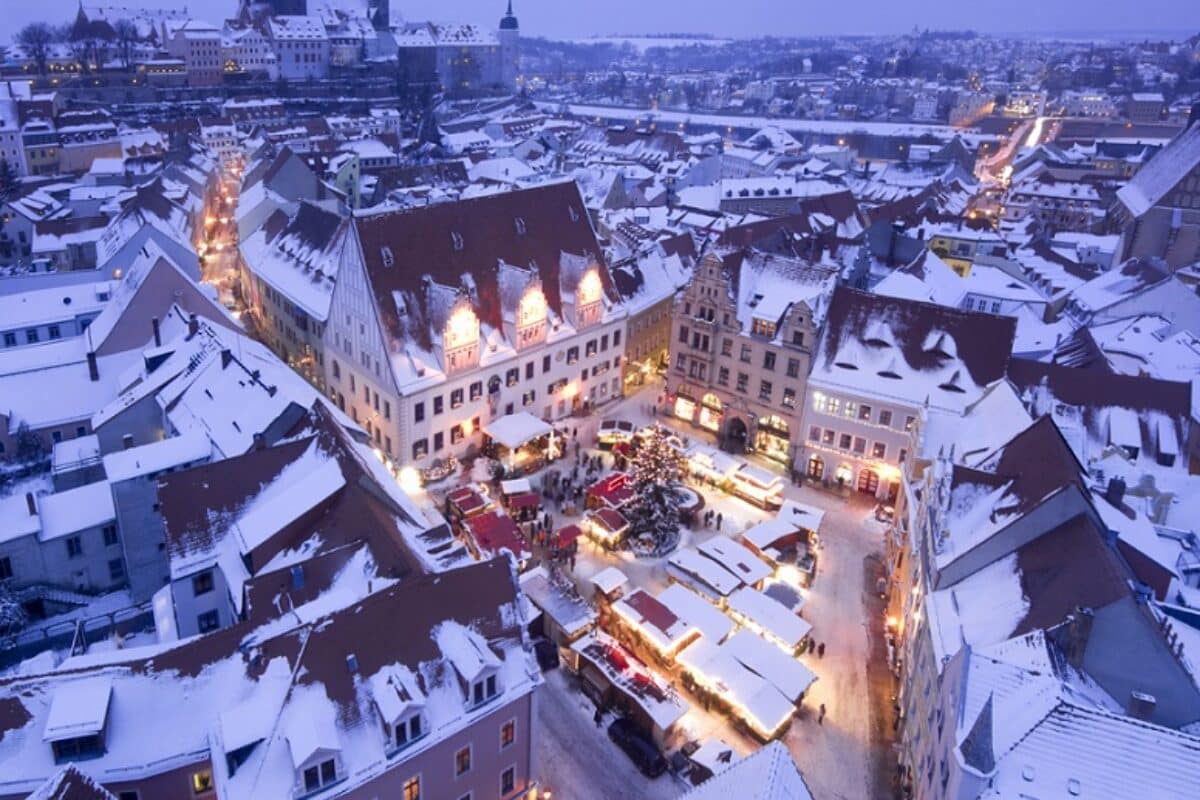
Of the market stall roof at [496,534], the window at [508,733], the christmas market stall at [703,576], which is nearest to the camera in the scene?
the window at [508,733]

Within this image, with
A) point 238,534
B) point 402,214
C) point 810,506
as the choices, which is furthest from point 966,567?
point 402,214

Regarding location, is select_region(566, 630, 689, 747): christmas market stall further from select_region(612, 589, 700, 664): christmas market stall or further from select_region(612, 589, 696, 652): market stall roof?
select_region(612, 589, 696, 652): market stall roof

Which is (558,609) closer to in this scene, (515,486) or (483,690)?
(483,690)

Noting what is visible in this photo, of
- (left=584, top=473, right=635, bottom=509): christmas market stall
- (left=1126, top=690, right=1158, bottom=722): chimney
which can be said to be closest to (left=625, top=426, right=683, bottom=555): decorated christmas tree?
(left=584, top=473, right=635, bottom=509): christmas market stall

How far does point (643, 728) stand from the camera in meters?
37.5

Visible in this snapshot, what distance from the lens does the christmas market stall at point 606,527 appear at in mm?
51625

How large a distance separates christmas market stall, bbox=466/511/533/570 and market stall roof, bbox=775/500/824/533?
56.2 feet

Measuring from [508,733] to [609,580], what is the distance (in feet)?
50.5

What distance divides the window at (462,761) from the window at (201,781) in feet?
27.7

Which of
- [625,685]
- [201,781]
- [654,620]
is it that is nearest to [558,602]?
[654,620]

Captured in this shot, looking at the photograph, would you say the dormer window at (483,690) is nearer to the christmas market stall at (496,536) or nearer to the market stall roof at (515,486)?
the christmas market stall at (496,536)

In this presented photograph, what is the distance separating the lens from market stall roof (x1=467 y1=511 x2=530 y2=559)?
1887 inches

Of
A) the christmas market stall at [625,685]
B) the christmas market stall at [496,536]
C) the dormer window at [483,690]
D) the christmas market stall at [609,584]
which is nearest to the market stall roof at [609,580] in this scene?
the christmas market stall at [609,584]

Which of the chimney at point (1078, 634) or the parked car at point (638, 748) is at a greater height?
the chimney at point (1078, 634)
